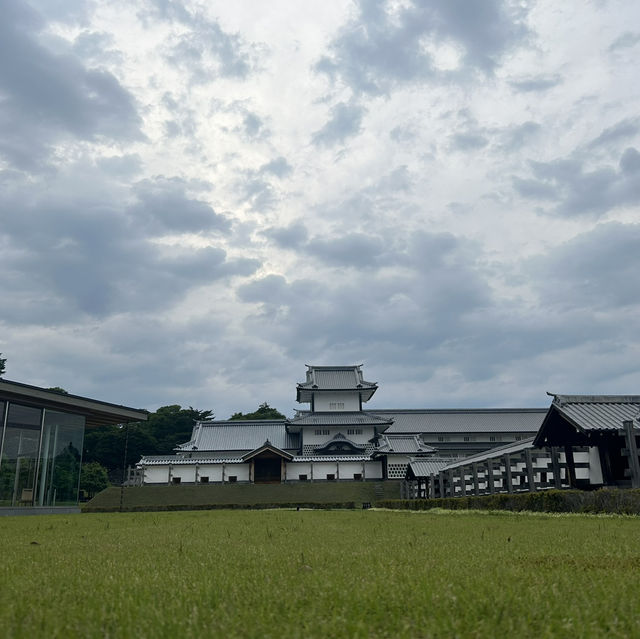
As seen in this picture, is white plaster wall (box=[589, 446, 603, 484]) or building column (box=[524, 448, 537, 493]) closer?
white plaster wall (box=[589, 446, 603, 484])

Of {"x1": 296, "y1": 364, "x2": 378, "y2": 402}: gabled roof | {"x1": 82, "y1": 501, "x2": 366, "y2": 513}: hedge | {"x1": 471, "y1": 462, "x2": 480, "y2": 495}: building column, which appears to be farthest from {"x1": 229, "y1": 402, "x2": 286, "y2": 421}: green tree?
{"x1": 471, "y1": 462, "x2": 480, "y2": 495}: building column

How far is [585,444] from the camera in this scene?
15875 mm

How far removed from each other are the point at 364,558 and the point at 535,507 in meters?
10.6

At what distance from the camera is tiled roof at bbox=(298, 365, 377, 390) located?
57.7 metres

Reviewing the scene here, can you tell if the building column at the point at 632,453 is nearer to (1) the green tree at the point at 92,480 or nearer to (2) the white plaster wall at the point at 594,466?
(2) the white plaster wall at the point at 594,466

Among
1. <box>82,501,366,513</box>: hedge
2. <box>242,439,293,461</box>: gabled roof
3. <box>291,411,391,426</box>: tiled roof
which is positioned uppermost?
<box>291,411,391,426</box>: tiled roof

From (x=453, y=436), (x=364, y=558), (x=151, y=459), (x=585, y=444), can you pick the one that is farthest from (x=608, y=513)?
(x=453, y=436)

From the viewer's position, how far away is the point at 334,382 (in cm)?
5903

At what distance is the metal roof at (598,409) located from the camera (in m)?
14.2

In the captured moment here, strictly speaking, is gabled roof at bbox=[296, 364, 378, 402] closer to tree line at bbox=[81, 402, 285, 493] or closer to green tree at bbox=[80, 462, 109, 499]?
tree line at bbox=[81, 402, 285, 493]

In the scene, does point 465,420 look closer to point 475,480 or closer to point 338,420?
point 338,420

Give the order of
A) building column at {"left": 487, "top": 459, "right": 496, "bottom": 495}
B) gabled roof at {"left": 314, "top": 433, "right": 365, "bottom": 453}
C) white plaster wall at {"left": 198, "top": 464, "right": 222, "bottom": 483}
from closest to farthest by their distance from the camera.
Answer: building column at {"left": 487, "top": 459, "right": 496, "bottom": 495}
white plaster wall at {"left": 198, "top": 464, "right": 222, "bottom": 483}
gabled roof at {"left": 314, "top": 433, "right": 365, "bottom": 453}

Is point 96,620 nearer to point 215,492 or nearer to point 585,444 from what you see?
point 585,444

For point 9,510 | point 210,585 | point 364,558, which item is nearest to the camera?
point 210,585
